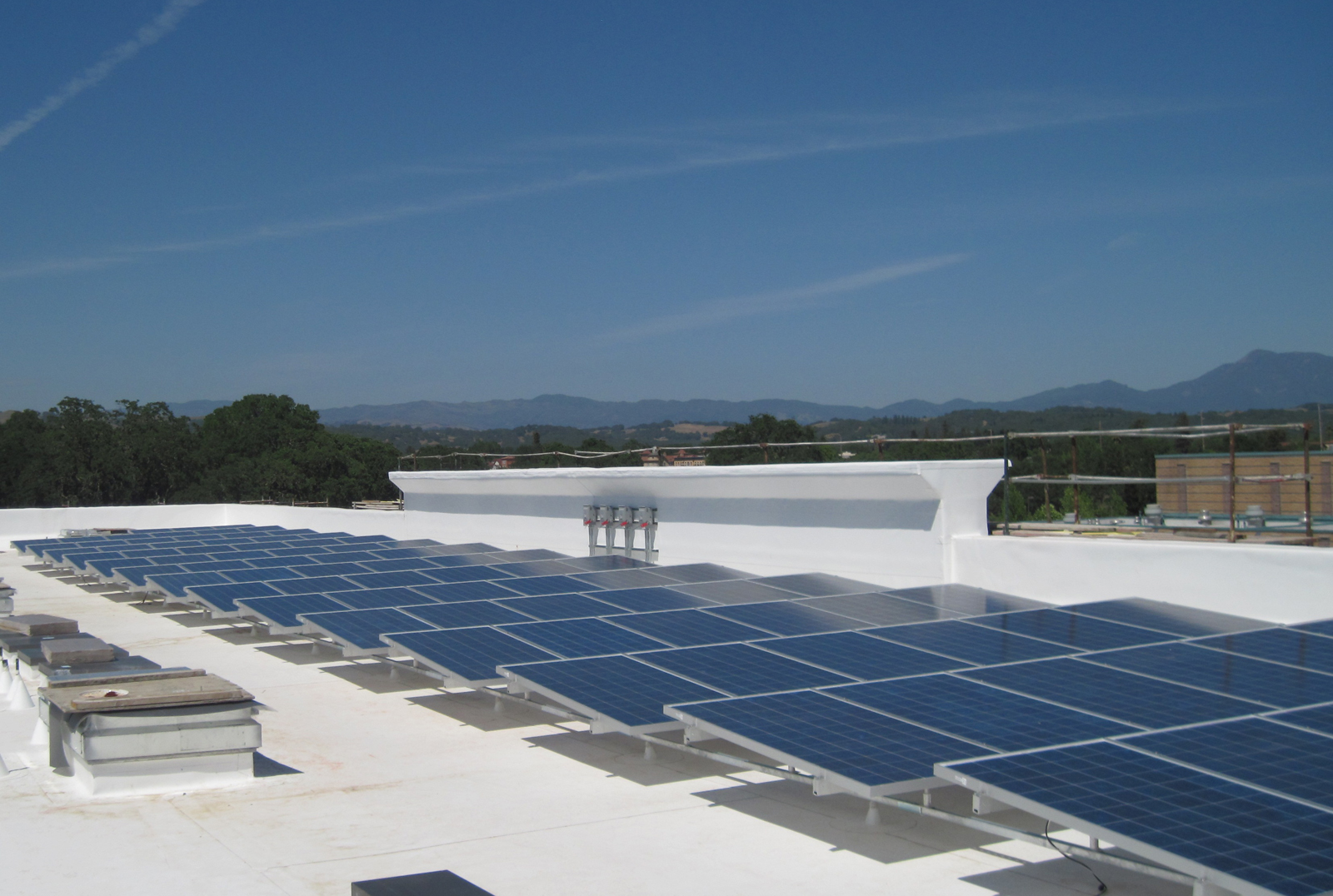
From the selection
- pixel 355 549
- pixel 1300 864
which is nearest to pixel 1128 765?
pixel 1300 864

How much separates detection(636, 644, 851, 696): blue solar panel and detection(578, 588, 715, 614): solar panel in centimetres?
264

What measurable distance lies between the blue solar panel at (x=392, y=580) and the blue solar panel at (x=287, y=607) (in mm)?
A: 1427

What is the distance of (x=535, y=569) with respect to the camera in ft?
64.3

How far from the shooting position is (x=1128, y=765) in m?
6.94

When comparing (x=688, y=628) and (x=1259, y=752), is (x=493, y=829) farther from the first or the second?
(x=1259, y=752)

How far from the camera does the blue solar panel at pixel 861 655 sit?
10.2 metres

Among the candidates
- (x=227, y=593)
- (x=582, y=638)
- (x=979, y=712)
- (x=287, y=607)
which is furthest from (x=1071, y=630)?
(x=227, y=593)

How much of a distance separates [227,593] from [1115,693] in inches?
556

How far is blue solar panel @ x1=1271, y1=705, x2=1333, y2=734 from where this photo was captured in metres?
7.68

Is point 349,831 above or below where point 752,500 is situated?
below

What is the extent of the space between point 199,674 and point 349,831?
3116 millimetres

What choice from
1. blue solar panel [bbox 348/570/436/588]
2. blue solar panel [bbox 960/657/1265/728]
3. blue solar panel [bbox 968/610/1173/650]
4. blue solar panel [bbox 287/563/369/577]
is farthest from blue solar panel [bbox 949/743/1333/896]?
blue solar panel [bbox 287/563/369/577]

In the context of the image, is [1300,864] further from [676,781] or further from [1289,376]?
[1289,376]

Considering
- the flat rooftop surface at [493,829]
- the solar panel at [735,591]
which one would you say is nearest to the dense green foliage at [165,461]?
the solar panel at [735,591]
